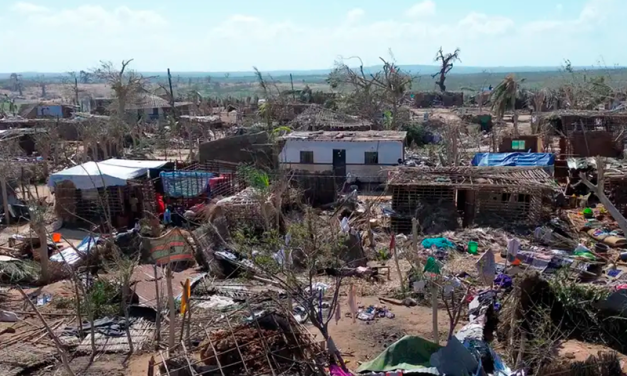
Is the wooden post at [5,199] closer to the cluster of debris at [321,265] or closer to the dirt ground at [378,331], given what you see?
the cluster of debris at [321,265]

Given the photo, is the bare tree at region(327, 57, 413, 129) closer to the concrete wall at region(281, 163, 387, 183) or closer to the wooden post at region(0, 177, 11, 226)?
the concrete wall at region(281, 163, 387, 183)

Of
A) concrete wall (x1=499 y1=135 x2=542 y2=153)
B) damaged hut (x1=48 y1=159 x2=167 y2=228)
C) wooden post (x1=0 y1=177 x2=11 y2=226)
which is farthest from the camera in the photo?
concrete wall (x1=499 y1=135 x2=542 y2=153)

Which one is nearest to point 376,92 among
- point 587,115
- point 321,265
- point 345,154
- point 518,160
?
point 587,115

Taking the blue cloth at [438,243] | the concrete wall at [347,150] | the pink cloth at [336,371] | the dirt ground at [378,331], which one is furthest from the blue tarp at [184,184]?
the pink cloth at [336,371]

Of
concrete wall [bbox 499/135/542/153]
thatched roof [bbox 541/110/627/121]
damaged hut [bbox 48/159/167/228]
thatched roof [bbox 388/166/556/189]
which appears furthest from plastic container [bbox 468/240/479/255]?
thatched roof [bbox 541/110/627/121]

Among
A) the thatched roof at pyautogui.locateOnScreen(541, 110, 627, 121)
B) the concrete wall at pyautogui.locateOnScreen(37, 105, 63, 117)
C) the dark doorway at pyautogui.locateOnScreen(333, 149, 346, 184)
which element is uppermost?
the thatched roof at pyautogui.locateOnScreen(541, 110, 627, 121)

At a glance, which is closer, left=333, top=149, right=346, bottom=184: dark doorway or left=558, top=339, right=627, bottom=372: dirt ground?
left=558, top=339, right=627, bottom=372: dirt ground

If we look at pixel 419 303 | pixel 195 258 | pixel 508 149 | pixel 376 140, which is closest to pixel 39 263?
pixel 195 258
